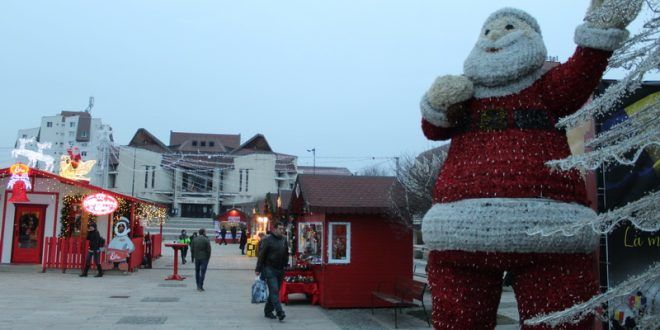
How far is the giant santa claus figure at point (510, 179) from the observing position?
327cm

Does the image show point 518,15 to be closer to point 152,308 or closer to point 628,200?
point 628,200

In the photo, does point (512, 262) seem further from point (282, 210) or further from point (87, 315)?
point (282, 210)

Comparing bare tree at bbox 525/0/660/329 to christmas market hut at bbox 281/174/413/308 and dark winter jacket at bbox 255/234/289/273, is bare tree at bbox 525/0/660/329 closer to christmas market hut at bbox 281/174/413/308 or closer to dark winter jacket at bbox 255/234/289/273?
dark winter jacket at bbox 255/234/289/273


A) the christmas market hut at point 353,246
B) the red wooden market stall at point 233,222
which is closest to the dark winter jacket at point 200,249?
the christmas market hut at point 353,246

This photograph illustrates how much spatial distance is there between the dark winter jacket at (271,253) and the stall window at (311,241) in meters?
1.51

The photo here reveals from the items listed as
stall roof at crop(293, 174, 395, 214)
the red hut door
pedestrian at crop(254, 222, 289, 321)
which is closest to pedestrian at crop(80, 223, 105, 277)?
the red hut door

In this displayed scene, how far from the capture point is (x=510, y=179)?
3371mm

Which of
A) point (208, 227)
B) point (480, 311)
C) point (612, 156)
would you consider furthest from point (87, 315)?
point (208, 227)

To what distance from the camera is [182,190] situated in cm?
5244

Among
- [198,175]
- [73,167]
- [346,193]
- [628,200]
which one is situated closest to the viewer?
[628,200]

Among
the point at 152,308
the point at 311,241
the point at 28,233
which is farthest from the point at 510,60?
the point at 28,233

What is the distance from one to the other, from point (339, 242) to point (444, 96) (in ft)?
22.0

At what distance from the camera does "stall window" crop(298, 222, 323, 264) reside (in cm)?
1073

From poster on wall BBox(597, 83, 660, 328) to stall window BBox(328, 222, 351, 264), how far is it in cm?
571
